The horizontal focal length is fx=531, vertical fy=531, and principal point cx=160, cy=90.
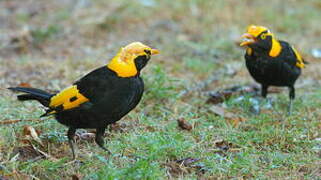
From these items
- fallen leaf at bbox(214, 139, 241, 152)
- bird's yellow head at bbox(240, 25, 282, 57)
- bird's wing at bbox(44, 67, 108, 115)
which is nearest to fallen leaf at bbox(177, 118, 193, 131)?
fallen leaf at bbox(214, 139, 241, 152)

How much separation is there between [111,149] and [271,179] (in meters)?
1.29

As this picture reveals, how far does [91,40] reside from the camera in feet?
27.6

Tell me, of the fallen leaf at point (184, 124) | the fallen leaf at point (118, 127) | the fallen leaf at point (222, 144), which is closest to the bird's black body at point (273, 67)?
the fallen leaf at point (184, 124)

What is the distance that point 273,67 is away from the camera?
583cm

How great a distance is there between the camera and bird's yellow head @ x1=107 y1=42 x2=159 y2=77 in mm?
4086

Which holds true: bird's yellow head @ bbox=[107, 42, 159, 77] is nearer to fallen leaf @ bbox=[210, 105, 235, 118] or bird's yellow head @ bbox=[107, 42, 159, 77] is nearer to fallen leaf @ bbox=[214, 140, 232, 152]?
fallen leaf @ bbox=[214, 140, 232, 152]

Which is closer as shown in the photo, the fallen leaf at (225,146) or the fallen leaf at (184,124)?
the fallen leaf at (225,146)

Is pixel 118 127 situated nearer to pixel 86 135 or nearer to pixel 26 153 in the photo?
pixel 86 135

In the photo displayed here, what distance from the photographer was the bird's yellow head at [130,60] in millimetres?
4086

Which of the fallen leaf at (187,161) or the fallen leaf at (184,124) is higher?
the fallen leaf at (184,124)

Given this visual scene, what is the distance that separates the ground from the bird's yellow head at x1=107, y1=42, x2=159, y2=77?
56 cm

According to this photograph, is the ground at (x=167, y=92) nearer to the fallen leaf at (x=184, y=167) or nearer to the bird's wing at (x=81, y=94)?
the fallen leaf at (x=184, y=167)

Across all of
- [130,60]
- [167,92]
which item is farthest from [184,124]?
[130,60]

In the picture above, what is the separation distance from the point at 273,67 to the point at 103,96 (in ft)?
8.24
